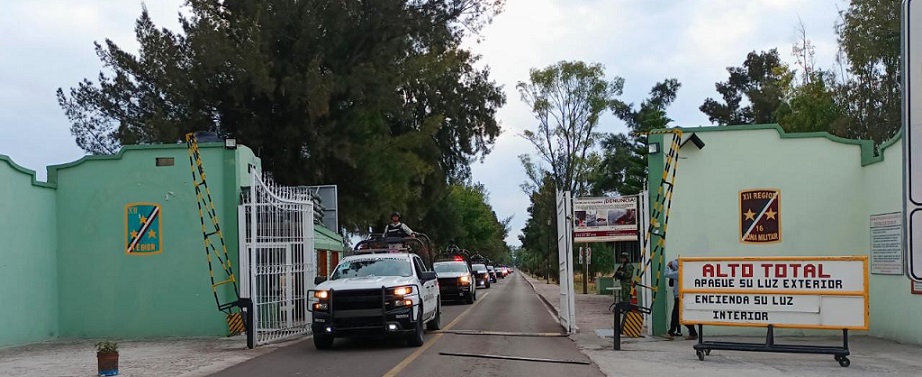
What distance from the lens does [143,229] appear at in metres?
18.6

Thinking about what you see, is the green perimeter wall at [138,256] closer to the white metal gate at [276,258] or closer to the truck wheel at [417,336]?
the white metal gate at [276,258]

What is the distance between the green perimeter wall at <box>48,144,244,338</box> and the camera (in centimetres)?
1852

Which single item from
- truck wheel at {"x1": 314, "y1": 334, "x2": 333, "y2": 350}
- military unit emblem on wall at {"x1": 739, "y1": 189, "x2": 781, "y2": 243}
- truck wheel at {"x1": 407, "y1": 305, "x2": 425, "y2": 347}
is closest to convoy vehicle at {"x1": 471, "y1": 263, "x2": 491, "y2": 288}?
military unit emblem on wall at {"x1": 739, "y1": 189, "x2": 781, "y2": 243}

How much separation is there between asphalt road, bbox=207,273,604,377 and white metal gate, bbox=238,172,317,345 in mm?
1051

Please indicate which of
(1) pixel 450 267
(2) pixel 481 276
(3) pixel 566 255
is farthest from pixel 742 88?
(3) pixel 566 255

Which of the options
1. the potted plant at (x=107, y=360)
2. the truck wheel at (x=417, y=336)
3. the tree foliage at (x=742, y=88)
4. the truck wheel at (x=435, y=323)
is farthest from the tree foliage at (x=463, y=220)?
the potted plant at (x=107, y=360)

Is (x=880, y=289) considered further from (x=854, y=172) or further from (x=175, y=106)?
(x=175, y=106)

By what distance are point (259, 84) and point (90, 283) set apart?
35.4ft

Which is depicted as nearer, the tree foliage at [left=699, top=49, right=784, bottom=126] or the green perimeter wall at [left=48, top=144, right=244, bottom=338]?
the green perimeter wall at [left=48, top=144, right=244, bottom=338]

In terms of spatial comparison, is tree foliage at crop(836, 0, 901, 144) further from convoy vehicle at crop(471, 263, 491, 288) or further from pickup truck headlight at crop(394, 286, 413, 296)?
pickup truck headlight at crop(394, 286, 413, 296)

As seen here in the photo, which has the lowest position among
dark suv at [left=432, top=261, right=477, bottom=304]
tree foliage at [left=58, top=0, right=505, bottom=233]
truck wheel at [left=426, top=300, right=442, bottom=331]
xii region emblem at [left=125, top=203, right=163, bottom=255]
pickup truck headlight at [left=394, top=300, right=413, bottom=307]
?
dark suv at [left=432, top=261, right=477, bottom=304]

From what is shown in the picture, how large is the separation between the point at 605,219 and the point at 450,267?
50.4ft

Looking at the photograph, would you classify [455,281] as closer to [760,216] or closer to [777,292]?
[760,216]

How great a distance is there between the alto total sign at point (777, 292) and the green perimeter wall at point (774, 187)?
11.4 feet
